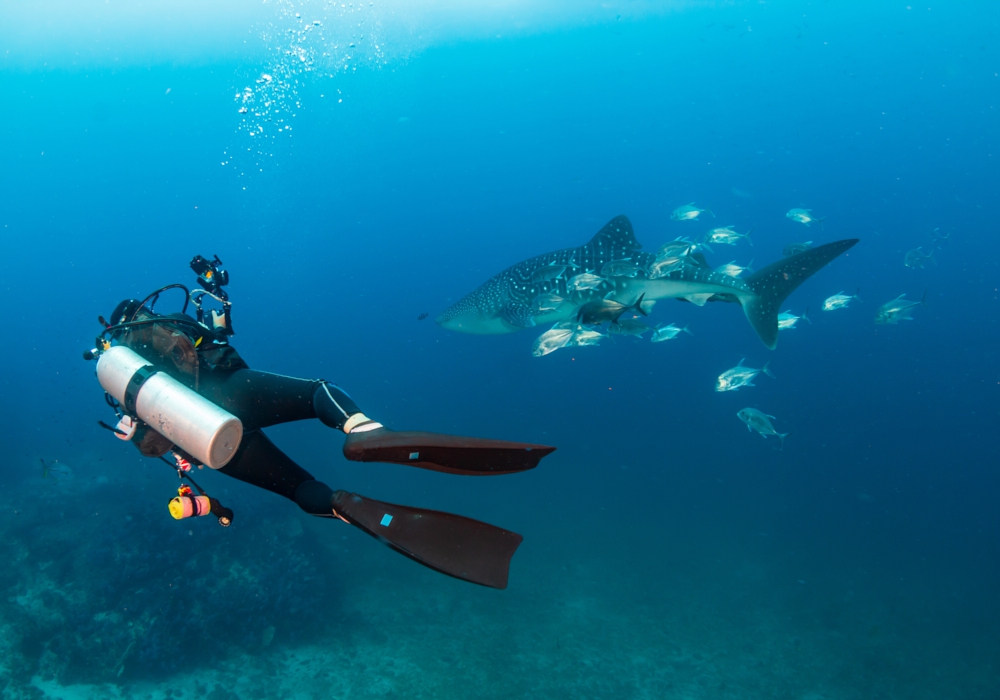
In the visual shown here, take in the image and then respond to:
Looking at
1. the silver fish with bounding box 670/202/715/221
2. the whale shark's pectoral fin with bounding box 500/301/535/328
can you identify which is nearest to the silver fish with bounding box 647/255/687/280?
the whale shark's pectoral fin with bounding box 500/301/535/328

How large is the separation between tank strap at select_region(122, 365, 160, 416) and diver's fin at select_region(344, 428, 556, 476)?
1.49 m

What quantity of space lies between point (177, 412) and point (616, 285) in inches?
298

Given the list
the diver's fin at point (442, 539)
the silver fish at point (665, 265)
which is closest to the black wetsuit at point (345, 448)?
the diver's fin at point (442, 539)

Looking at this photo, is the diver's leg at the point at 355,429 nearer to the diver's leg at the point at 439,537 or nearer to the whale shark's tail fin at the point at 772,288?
the diver's leg at the point at 439,537

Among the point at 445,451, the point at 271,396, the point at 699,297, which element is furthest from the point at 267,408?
the point at 699,297

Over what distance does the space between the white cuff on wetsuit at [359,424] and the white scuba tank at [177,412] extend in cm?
64

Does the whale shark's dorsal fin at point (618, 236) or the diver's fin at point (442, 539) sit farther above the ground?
the whale shark's dorsal fin at point (618, 236)

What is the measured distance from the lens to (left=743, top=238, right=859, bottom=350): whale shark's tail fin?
25.6 ft

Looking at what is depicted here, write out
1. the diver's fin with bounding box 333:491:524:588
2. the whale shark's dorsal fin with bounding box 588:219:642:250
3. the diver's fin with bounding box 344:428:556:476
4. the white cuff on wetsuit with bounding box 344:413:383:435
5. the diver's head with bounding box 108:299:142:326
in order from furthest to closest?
the whale shark's dorsal fin with bounding box 588:219:642:250 < the diver's head with bounding box 108:299:142:326 < the white cuff on wetsuit with bounding box 344:413:383:435 < the diver's fin with bounding box 344:428:556:476 < the diver's fin with bounding box 333:491:524:588

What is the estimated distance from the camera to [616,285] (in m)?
8.99

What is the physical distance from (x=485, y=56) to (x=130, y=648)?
2319 inches

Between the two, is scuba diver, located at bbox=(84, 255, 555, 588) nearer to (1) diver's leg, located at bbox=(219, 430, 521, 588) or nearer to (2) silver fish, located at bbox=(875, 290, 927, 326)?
(1) diver's leg, located at bbox=(219, 430, 521, 588)

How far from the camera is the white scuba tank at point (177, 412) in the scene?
2.80 meters

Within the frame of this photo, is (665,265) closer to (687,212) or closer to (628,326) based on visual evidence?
(628,326)
